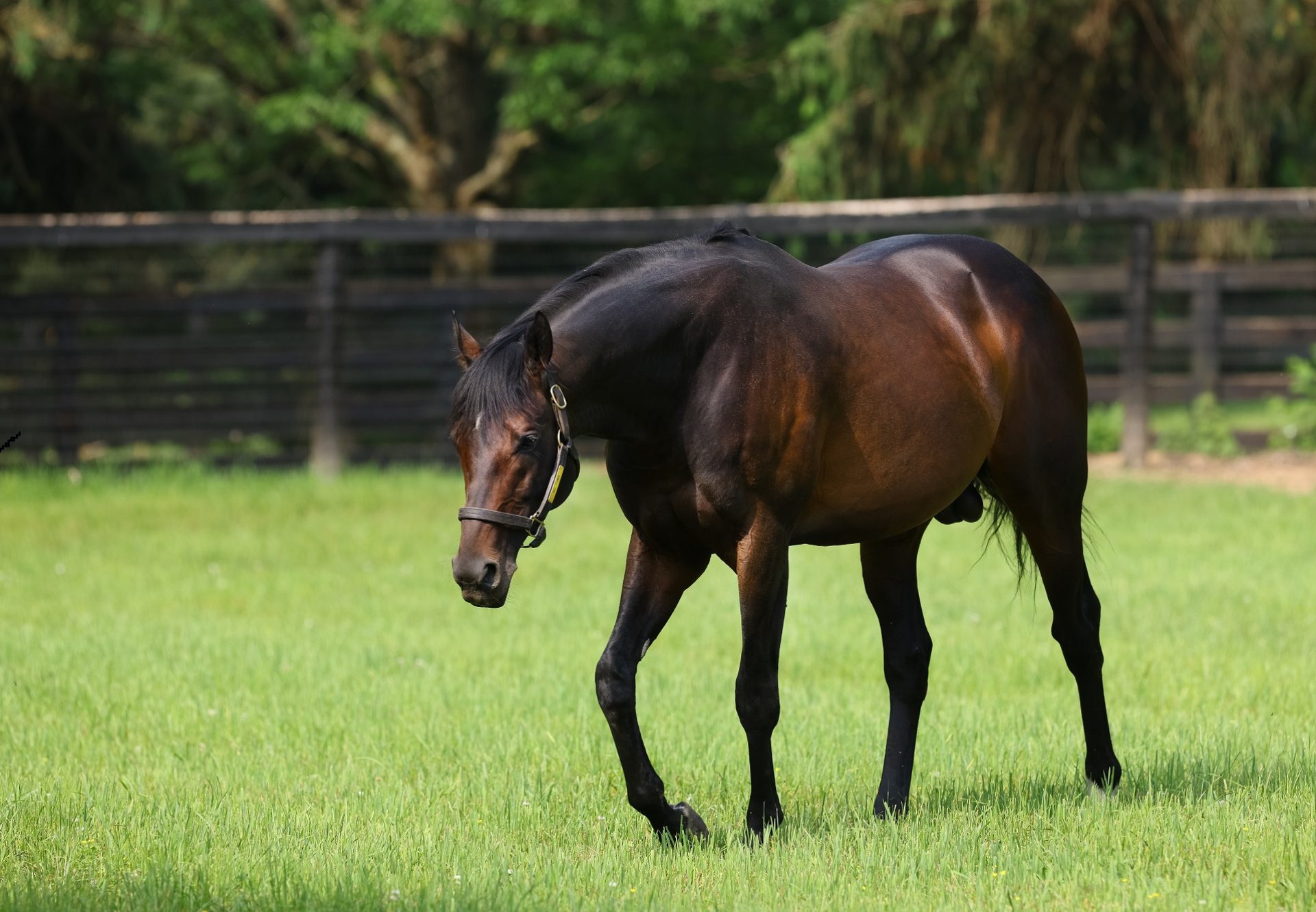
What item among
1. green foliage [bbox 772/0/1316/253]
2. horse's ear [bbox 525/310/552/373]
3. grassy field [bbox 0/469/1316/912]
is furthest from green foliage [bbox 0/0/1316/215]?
horse's ear [bbox 525/310/552/373]

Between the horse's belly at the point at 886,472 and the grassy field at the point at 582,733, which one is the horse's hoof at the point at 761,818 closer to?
the grassy field at the point at 582,733

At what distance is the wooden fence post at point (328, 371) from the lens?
49.1ft

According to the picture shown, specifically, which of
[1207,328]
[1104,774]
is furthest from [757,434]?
[1207,328]

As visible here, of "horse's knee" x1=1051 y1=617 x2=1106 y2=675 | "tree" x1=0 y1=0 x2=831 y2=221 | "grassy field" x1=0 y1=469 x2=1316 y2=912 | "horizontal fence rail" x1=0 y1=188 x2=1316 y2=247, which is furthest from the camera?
"tree" x1=0 y1=0 x2=831 y2=221

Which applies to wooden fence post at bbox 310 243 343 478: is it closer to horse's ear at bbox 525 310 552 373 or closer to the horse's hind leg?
the horse's hind leg

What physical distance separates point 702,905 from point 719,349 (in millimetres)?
1516

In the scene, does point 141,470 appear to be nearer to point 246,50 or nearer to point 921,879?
point 246,50

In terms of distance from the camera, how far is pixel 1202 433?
611 inches

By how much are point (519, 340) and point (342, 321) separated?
36.8 feet

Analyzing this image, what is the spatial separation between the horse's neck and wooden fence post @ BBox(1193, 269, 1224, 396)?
14.8 m

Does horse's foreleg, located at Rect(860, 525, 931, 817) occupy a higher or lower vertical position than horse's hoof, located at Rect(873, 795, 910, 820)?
higher

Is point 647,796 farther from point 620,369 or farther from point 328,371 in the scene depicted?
point 328,371

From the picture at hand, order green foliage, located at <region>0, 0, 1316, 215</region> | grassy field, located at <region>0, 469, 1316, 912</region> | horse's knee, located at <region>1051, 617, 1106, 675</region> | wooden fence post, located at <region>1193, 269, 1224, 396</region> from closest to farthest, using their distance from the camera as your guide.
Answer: grassy field, located at <region>0, 469, 1316, 912</region> → horse's knee, located at <region>1051, 617, 1106, 675</region> → green foliage, located at <region>0, 0, 1316, 215</region> → wooden fence post, located at <region>1193, 269, 1224, 396</region>

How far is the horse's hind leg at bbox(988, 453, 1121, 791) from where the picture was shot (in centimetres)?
548
